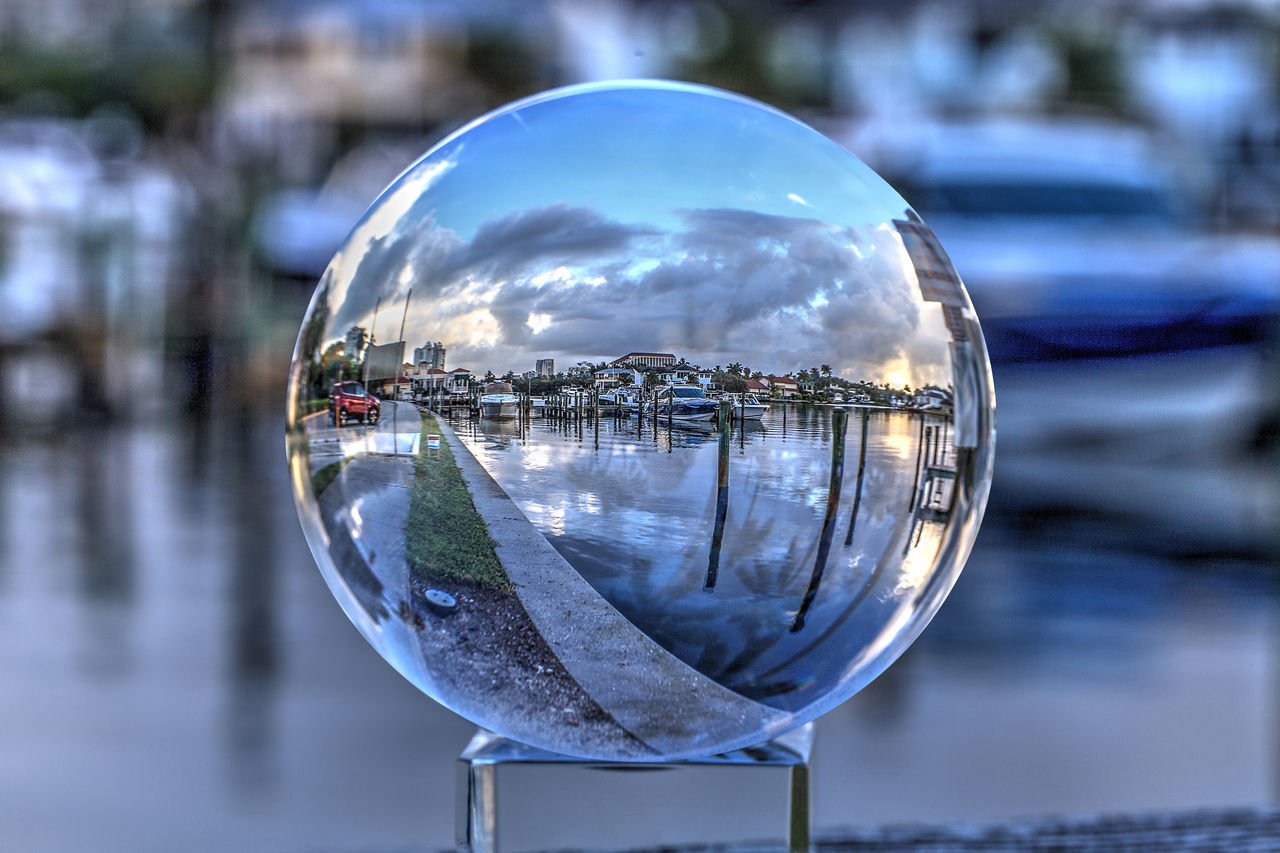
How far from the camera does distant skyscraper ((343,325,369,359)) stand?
1357 mm

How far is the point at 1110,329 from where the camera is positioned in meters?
4.53

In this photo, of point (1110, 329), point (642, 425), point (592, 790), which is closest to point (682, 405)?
point (642, 425)

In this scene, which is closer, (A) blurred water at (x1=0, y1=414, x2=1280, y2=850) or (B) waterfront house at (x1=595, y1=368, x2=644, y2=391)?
(B) waterfront house at (x1=595, y1=368, x2=644, y2=391)

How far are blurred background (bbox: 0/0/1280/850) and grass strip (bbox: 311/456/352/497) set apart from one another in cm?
90

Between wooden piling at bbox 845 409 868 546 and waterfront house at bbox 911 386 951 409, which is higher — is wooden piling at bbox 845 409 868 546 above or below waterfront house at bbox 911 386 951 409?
below

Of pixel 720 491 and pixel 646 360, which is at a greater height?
pixel 646 360

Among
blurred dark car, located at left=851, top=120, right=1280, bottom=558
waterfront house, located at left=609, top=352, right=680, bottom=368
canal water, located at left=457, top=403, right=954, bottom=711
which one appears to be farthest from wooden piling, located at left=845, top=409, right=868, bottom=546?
blurred dark car, located at left=851, top=120, right=1280, bottom=558

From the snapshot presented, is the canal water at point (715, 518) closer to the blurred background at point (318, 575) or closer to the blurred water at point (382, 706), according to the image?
the blurred water at point (382, 706)

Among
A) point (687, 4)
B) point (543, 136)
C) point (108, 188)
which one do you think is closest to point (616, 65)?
point (687, 4)

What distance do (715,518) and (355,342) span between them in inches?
18.3

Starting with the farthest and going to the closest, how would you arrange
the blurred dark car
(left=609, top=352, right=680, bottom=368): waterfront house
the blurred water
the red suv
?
the blurred dark car < the blurred water < the red suv < (left=609, top=352, right=680, bottom=368): waterfront house

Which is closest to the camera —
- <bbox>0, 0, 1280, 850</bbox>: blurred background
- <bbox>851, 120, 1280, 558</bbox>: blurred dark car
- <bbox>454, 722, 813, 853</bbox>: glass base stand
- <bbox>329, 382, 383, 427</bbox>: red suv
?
<bbox>329, 382, 383, 427</bbox>: red suv

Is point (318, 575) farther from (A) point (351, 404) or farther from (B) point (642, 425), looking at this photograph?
(B) point (642, 425)

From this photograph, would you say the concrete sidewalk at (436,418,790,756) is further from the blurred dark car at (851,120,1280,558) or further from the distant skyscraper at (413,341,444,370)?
the blurred dark car at (851,120,1280,558)
